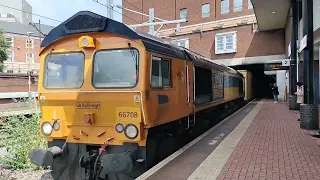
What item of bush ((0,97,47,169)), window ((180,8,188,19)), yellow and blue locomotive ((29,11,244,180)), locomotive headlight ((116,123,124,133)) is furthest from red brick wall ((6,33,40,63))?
locomotive headlight ((116,123,124,133))

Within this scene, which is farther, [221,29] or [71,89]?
[221,29]

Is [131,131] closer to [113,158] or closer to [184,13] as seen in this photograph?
[113,158]

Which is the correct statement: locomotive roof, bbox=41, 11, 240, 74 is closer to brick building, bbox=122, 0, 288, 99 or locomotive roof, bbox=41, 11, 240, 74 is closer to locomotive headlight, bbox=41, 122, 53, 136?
locomotive headlight, bbox=41, 122, 53, 136

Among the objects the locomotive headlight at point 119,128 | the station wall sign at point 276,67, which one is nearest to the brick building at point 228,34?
the station wall sign at point 276,67

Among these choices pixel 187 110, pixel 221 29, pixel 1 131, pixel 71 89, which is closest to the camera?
pixel 71 89

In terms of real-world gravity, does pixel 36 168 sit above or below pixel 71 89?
below

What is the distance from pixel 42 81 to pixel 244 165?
432 centimetres

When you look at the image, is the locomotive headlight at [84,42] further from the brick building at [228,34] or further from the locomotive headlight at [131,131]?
the brick building at [228,34]

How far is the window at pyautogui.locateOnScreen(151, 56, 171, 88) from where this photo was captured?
20.2 ft

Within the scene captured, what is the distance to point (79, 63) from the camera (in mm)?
6352

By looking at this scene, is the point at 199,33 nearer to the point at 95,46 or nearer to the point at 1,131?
the point at 1,131

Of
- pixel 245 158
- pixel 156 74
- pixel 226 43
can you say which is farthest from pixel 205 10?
pixel 156 74

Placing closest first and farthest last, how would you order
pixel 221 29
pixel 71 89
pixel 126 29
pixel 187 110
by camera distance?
pixel 126 29 → pixel 71 89 → pixel 187 110 → pixel 221 29

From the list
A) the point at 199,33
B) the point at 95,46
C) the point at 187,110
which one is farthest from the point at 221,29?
the point at 95,46
